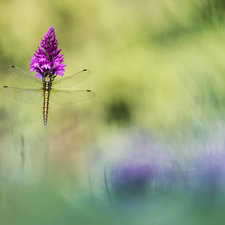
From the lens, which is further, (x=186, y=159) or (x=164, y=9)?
(x=164, y=9)

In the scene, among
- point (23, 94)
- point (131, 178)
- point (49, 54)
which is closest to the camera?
point (131, 178)

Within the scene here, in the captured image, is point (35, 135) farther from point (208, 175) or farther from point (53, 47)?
point (208, 175)

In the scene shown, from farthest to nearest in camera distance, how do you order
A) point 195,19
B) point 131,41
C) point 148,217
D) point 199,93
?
point 131,41 < point 195,19 < point 199,93 < point 148,217

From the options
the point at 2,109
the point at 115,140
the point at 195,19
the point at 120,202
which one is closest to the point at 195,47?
the point at 195,19

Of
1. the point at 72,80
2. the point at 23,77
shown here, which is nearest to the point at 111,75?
the point at 72,80

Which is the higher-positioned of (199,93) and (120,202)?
(199,93)

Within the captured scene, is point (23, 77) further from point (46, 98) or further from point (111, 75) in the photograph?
point (111, 75)
